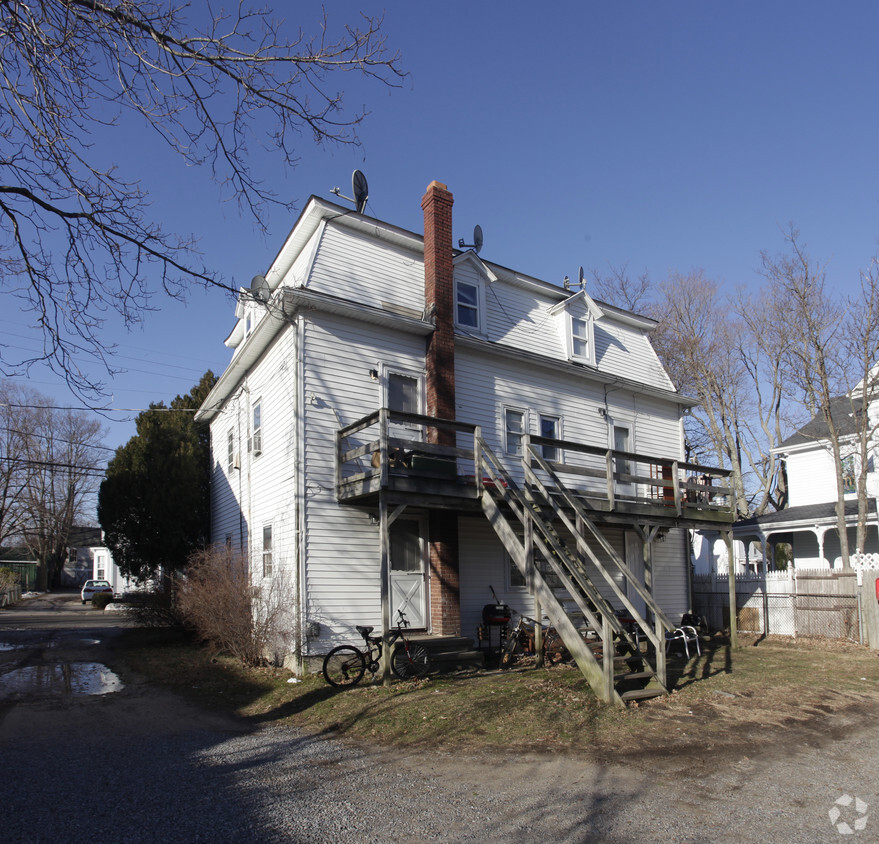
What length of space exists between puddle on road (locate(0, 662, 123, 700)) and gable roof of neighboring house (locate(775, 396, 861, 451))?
79.9 ft

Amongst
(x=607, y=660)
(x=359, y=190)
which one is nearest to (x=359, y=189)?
(x=359, y=190)

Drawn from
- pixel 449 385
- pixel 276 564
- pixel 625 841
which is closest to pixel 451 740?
pixel 625 841

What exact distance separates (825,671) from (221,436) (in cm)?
1558

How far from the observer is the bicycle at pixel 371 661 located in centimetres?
1115

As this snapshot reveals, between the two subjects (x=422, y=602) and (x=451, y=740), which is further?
(x=422, y=602)

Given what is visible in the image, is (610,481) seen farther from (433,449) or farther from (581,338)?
(581,338)

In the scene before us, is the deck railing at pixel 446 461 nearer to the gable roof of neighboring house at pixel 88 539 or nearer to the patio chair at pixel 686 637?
the patio chair at pixel 686 637

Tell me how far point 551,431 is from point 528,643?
5252 mm

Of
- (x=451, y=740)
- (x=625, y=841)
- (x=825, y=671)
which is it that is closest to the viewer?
(x=625, y=841)

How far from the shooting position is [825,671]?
12.9 meters

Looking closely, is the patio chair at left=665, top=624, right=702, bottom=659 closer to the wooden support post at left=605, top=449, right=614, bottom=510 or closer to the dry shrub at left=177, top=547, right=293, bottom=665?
the wooden support post at left=605, top=449, right=614, bottom=510

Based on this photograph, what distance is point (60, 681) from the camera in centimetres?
1212

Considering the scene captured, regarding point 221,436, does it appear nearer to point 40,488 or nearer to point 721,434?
point 721,434

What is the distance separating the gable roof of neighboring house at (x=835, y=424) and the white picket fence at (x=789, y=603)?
9822 millimetres
